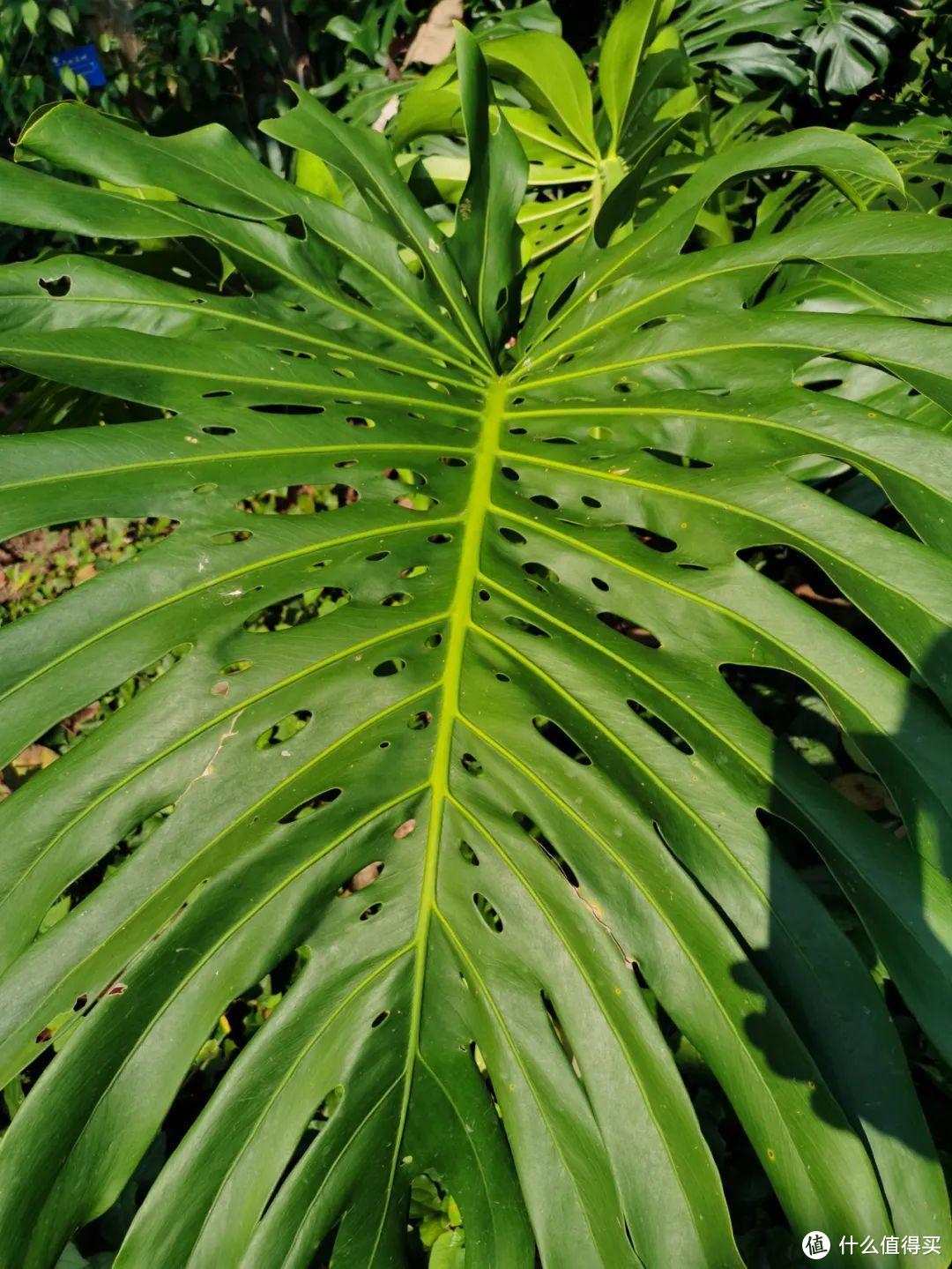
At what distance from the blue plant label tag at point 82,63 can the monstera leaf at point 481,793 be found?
8.16 ft

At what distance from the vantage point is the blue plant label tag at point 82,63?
3.16m

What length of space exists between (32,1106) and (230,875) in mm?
234

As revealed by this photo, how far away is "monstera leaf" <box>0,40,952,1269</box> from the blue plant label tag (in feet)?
8.16

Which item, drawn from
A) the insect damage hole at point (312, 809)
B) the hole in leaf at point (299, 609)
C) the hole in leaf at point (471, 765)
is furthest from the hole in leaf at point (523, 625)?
the hole in leaf at point (299, 609)

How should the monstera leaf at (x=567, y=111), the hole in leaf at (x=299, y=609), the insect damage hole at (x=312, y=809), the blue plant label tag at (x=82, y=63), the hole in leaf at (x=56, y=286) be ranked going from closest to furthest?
1. the insect damage hole at (x=312, y=809)
2. the hole in leaf at (x=56, y=286)
3. the monstera leaf at (x=567, y=111)
4. the hole in leaf at (x=299, y=609)
5. the blue plant label tag at (x=82, y=63)

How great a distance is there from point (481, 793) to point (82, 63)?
318 centimetres

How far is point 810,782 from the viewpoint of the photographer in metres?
0.89

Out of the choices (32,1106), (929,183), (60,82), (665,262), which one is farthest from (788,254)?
(60,82)

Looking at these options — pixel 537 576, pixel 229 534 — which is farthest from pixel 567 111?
pixel 537 576

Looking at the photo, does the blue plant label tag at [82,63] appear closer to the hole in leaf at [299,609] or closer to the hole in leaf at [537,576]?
the hole in leaf at [299,609]

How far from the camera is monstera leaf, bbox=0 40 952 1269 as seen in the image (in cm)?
84

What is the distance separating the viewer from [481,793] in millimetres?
986

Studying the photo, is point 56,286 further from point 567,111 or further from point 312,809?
point 567,111

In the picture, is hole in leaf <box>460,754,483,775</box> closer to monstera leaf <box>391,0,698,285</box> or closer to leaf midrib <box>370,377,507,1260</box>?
leaf midrib <box>370,377,507,1260</box>
